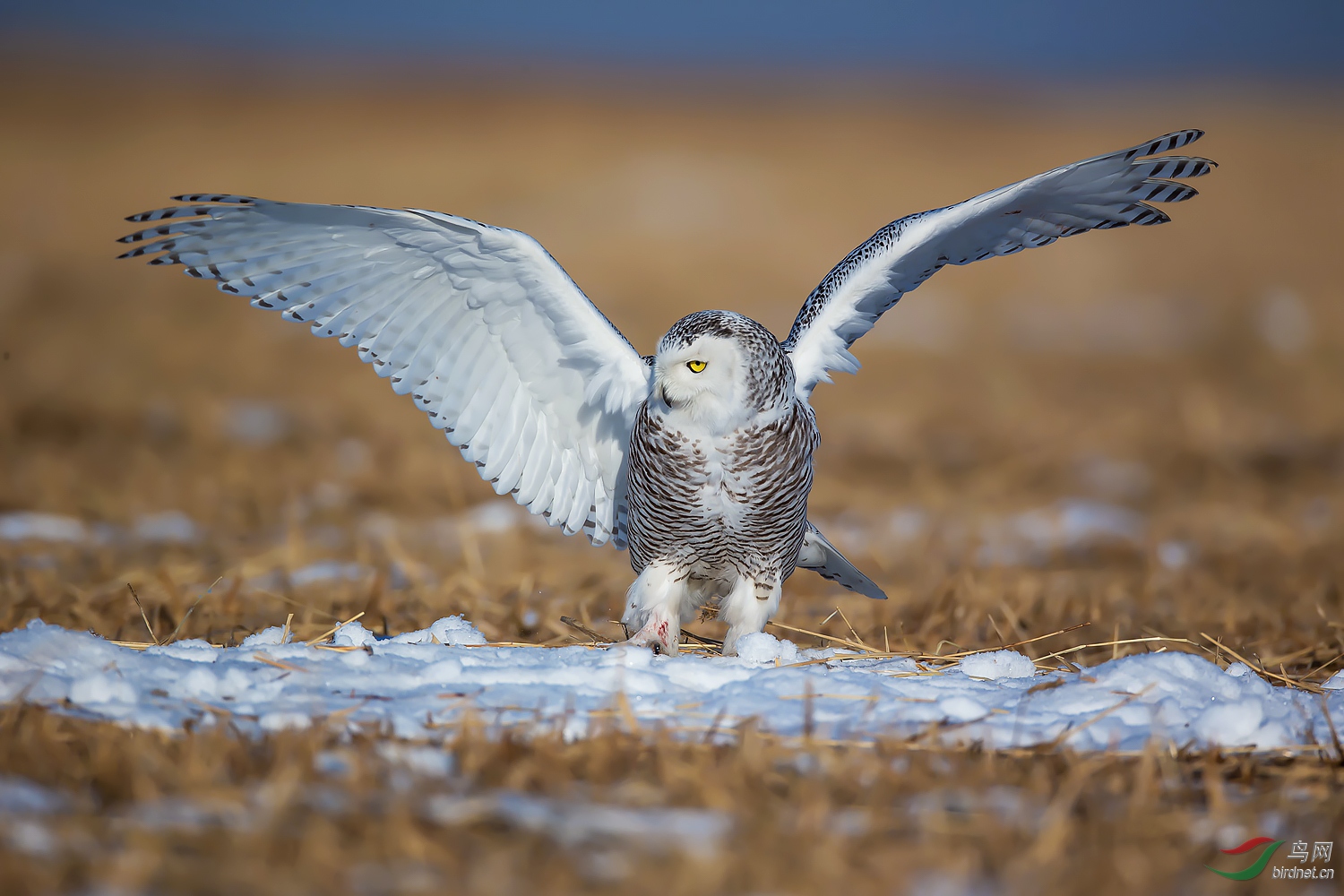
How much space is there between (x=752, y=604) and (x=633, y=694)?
4.17ft

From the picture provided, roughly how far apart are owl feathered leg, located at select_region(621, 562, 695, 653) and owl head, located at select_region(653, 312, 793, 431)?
754 millimetres

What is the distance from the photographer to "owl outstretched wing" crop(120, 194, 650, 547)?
12.9 feet

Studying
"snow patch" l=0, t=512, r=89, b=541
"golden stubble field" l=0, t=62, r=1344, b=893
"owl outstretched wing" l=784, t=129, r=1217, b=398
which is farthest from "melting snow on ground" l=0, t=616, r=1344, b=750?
"snow patch" l=0, t=512, r=89, b=541

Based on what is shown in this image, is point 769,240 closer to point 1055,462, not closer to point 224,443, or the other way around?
point 1055,462

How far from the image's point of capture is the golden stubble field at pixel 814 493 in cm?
197

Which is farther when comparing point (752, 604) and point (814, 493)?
point (814, 493)

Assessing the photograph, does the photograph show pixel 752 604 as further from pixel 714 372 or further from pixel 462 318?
pixel 462 318

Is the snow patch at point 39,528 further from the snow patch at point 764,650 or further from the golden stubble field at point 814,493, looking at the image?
the snow patch at point 764,650

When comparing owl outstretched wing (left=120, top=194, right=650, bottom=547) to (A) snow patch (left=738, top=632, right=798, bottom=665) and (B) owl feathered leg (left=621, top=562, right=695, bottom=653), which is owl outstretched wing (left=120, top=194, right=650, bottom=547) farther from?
(A) snow patch (left=738, top=632, right=798, bottom=665)

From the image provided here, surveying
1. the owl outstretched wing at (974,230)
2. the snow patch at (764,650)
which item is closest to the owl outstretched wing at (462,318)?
the owl outstretched wing at (974,230)

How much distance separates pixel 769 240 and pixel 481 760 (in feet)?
66.0

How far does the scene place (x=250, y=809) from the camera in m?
1.96

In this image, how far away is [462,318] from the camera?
427 cm

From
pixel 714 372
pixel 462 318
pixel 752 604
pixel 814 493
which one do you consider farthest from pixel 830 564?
pixel 814 493
